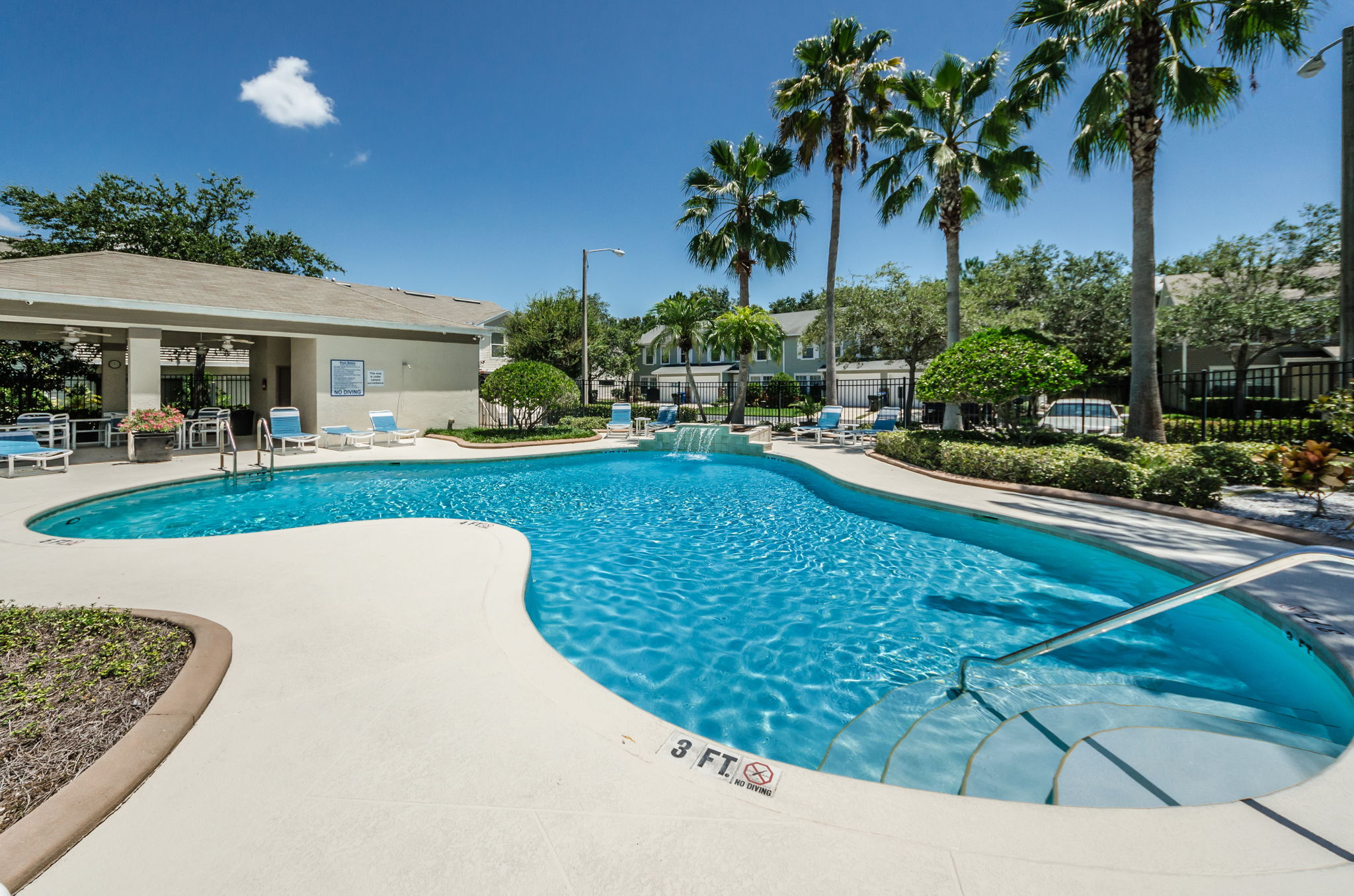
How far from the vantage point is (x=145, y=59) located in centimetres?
1497

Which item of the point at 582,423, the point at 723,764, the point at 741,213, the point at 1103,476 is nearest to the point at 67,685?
the point at 723,764

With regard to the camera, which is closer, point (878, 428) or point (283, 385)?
point (878, 428)

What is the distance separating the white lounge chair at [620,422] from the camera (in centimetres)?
1850

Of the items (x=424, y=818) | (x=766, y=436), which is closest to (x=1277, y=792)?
(x=424, y=818)

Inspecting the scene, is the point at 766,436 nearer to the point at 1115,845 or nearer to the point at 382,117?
the point at 1115,845

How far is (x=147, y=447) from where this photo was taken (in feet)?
36.4

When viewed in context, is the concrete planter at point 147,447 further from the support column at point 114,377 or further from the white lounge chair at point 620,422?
the white lounge chair at point 620,422

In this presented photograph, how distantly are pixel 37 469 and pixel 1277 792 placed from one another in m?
16.3

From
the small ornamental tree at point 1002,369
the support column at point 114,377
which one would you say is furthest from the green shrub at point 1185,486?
the support column at point 114,377

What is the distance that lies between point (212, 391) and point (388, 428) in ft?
44.0

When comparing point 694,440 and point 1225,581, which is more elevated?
point 694,440

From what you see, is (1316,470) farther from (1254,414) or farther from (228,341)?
(228,341)

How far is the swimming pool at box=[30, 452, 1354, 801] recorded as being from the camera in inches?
143

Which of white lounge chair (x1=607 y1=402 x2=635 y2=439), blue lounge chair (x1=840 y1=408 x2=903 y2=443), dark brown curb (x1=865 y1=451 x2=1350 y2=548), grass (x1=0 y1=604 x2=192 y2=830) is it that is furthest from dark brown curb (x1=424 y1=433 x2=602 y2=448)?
grass (x1=0 y1=604 x2=192 y2=830)
